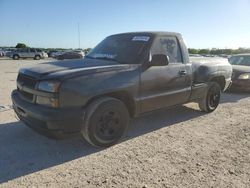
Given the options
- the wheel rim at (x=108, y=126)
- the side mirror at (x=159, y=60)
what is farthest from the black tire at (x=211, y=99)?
the wheel rim at (x=108, y=126)

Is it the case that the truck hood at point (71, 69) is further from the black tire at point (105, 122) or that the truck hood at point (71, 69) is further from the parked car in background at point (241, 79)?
the parked car in background at point (241, 79)

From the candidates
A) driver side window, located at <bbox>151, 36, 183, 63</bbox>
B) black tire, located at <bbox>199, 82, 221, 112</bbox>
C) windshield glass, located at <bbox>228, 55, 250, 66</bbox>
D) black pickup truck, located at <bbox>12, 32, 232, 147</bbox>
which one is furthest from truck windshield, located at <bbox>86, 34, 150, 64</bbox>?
windshield glass, located at <bbox>228, 55, 250, 66</bbox>

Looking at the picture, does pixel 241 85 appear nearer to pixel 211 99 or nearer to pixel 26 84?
pixel 211 99

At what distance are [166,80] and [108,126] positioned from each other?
1487 mm

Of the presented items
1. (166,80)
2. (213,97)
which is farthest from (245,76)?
(166,80)

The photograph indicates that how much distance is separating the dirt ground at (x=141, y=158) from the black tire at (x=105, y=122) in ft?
0.59

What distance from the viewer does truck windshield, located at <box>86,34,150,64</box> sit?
4.73 metres

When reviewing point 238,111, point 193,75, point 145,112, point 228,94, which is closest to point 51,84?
point 145,112

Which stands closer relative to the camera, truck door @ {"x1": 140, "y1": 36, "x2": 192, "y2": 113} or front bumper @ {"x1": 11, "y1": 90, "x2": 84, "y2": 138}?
front bumper @ {"x1": 11, "y1": 90, "x2": 84, "y2": 138}

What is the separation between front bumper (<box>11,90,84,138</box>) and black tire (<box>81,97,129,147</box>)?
0.61ft

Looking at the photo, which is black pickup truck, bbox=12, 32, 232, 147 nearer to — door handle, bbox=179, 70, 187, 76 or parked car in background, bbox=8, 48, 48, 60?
door handle, bbox=179, 70, 187, 76

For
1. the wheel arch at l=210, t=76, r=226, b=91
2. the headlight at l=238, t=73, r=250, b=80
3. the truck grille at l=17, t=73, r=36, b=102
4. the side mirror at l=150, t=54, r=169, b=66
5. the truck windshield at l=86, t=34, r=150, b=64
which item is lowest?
the headlight at l=238, t=73, r=250, b=80

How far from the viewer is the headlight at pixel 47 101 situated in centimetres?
366

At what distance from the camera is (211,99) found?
655 centimetres
